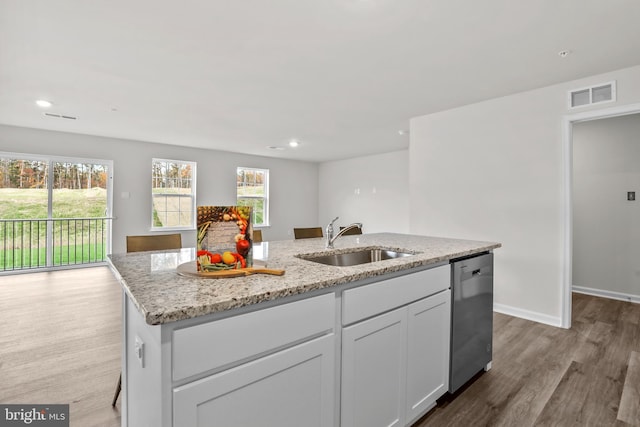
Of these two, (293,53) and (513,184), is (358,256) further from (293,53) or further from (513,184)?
(513,184)

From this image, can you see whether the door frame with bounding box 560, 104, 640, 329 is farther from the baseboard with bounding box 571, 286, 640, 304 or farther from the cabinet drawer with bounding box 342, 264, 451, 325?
the cabinet drawer with bounding box 342, 264, 451, 325

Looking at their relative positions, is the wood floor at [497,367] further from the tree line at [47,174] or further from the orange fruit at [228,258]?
the tree line at [47,174]

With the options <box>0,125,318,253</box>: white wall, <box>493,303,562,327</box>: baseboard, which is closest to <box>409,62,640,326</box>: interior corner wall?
<box>493,303,562,327</box>: baseboard

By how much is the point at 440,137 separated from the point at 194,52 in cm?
298

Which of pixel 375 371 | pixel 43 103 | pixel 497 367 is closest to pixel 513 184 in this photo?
pixel 497 367

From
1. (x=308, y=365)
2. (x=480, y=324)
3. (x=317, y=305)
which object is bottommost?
(x=480, y=324)

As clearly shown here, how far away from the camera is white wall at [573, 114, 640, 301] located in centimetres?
384

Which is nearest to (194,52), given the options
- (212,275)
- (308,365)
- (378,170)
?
(212,275)

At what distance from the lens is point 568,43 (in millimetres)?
2359

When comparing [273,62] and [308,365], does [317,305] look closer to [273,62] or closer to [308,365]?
[308,365]

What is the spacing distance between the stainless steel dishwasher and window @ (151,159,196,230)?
5.93 meters

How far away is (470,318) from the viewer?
6.61 ft

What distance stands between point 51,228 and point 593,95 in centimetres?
753

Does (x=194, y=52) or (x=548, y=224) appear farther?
(x=548, y=224)
